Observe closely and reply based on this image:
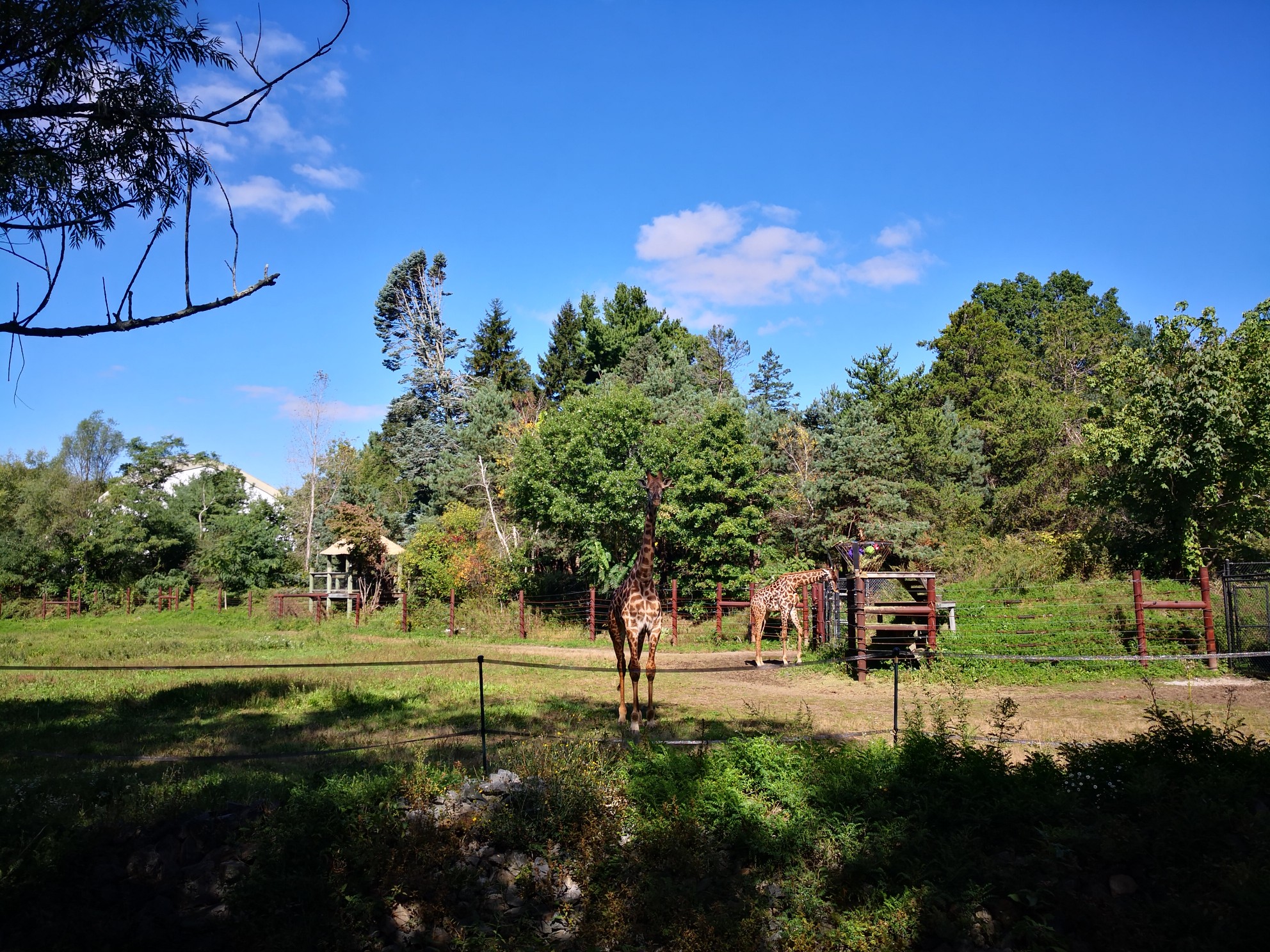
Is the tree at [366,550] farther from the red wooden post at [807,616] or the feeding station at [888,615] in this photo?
the feeding station at [888,615]

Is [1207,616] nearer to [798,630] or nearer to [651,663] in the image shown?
[798,630]

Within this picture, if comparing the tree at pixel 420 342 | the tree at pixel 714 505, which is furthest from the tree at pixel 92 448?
the tree at pixel 714 505

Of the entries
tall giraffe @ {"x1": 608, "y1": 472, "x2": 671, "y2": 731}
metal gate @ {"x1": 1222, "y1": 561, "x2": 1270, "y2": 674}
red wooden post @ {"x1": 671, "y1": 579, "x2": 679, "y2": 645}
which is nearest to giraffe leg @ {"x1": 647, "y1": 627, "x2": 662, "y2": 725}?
tall giraffe @ {"x1": 608, "y1": 472, "x2": 671, "y2": 731}

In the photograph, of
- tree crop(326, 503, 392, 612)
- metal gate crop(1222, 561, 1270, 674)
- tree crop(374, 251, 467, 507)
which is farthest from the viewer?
tree crop(374, 251, 467, 507)

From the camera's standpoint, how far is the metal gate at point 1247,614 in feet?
44.7

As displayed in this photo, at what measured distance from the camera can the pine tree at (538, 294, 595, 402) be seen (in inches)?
2120

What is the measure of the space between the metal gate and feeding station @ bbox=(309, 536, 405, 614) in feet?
88.9

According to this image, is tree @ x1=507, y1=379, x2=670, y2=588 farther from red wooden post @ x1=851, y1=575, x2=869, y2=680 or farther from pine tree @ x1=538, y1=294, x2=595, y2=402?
pine tree @ x1=538, y1=294, x2=595, y2=402

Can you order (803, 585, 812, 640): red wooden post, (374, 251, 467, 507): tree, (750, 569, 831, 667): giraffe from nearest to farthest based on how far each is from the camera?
(750, 569, 831, 667): giraffe, (803, 585, 812, 640): red wooden post, (374, 251, 467, 507): tree

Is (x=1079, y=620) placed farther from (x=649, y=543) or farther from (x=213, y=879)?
(x=213, y=879)

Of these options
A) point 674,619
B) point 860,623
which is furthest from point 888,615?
point 674,619

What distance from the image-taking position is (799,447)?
33.3 metres

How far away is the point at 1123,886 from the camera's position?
5.80 meters

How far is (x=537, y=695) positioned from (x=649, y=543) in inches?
155
